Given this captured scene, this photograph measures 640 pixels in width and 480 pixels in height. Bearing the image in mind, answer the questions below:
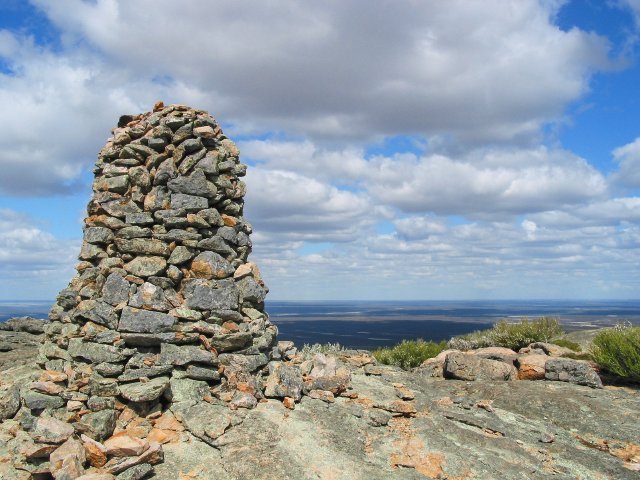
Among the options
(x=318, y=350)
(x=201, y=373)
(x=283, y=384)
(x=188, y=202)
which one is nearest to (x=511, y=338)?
(x=318, y=350)

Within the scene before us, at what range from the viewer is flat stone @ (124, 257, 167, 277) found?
10391mm

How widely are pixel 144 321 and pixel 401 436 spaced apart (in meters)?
5.63

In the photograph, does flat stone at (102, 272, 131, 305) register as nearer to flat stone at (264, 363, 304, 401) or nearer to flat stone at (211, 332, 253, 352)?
flat stone at (211, 332, 253, 352)

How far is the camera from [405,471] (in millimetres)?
8164

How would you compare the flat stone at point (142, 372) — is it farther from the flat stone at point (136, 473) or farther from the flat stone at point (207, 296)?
the flat stone at point (136, 473)

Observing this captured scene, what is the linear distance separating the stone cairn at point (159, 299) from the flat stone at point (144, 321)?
2 centimetres

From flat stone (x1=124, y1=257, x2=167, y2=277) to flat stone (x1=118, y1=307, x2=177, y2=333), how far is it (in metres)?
0.84

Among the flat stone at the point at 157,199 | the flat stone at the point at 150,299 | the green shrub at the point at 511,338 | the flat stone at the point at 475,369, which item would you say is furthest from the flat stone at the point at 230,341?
the green shrub at the point at 511,338

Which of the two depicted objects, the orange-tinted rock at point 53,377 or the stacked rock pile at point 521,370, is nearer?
the orange-tinted rock at point 53,377

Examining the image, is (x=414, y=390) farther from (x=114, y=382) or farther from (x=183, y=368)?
(x=114, y=382)

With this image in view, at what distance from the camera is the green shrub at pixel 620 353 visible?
14.7 meters

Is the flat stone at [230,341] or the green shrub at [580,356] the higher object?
the flat stone at [230,341]

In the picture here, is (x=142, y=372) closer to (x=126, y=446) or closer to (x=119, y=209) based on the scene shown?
(x=126, y=446)

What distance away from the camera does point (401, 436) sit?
936cm
